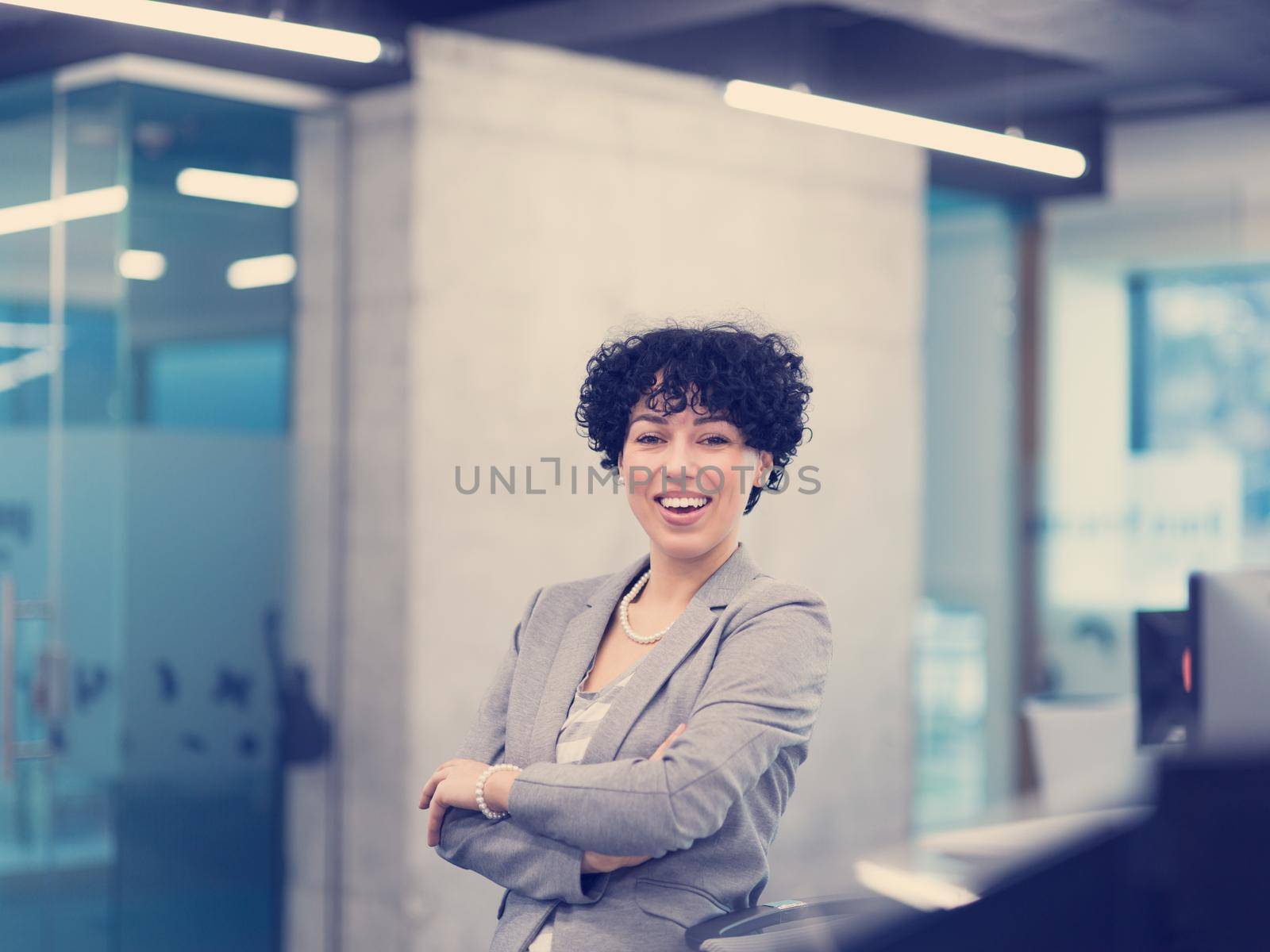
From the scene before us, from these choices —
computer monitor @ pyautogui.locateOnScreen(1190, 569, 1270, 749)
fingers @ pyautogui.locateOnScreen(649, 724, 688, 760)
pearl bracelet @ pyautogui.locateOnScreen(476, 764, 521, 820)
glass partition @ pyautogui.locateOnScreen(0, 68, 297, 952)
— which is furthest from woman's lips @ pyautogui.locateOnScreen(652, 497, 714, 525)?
glass partition @ pyautogui.locateOnScreen(0, 68, 297, 952)

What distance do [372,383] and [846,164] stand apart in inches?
91.4

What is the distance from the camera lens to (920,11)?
504 cm

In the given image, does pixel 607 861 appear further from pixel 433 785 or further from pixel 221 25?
pixel 221 25

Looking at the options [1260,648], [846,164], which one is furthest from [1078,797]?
[846,164]

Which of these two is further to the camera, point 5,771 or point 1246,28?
point 1246,28

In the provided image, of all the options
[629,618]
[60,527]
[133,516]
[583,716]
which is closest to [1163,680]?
[629,618]

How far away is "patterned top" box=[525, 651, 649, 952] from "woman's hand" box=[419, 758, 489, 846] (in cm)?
12

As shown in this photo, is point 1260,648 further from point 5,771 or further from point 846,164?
point 846,164

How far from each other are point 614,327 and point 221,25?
194cm

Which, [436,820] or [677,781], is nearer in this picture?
[677,781]

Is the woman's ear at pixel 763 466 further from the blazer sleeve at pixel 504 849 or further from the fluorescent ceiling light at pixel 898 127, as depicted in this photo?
the fluorescent ceiling light at pixel 898 127

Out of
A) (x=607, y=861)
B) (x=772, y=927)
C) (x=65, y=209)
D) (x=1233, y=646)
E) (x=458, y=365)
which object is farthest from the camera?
(x=458, y=365)

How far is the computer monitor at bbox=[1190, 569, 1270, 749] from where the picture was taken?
2344 mm

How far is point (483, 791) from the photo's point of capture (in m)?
1.94
